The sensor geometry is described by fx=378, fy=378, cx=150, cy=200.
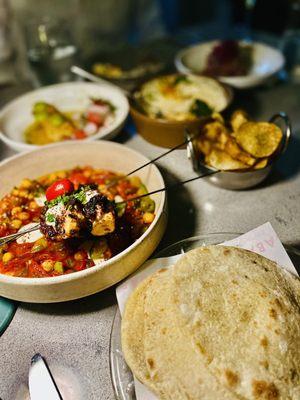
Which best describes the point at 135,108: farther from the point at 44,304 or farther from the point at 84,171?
the point at 44,304

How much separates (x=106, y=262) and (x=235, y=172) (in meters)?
1.02

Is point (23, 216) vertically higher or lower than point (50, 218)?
lower

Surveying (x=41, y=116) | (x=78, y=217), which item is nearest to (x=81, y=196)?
(x=78, y=217)

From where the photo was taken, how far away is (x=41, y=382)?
5.29 ft

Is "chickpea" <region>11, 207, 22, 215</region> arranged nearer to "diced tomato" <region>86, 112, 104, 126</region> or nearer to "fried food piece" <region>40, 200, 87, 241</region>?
"fried food piece" <region>40, 200, 87, 241</region>

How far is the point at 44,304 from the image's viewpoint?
77.1 inches

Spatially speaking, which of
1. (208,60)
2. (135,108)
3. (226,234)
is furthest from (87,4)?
(226,234)

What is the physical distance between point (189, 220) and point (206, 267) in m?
0.75

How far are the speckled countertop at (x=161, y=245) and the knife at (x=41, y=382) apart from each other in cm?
4

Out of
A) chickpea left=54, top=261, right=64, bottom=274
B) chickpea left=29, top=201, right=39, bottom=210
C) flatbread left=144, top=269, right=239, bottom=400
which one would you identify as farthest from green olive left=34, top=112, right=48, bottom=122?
flatbread left=144, top=269, right=239, bottom=400

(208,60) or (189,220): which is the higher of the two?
(208,60)

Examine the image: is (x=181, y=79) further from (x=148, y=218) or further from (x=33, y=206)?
(x=33, y=206)

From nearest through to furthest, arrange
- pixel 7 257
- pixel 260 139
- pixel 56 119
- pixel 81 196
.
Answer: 1. pixel 81 196
2. pixel 7 257
3. pixel 260 139
4. pixel 56 119

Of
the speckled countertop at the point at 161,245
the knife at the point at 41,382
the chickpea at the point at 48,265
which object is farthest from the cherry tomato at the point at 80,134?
the knife at the point at 41,382
